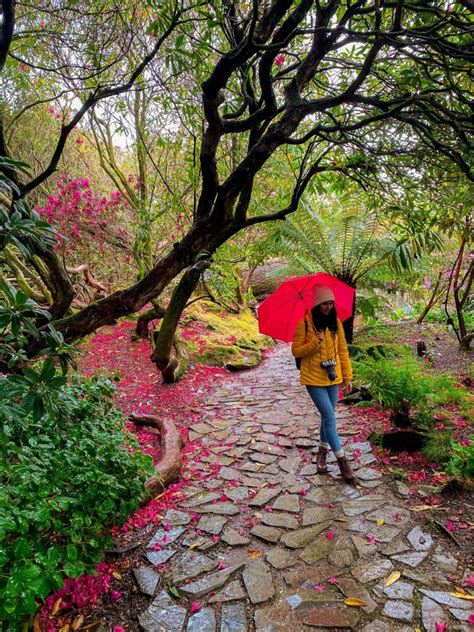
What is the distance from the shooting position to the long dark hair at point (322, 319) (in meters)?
3.48

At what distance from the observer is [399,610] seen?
2.04 meters

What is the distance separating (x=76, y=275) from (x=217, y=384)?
406 centimetres

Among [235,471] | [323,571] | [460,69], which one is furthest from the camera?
[235,471]

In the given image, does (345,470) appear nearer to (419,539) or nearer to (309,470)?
(309,470)

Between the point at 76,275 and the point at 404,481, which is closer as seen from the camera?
the point at 404,481

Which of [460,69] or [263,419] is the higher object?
[460,69]

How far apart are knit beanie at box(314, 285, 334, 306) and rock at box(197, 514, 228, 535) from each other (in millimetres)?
2004

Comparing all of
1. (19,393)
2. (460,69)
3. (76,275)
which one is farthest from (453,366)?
(76,275)

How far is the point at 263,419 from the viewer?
535 cm

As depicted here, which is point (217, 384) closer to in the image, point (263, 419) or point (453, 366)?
point (263, 419)

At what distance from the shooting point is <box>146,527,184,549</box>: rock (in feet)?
9.23

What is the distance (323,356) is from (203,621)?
6.95 feet

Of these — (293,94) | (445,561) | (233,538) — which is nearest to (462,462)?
(445,561)

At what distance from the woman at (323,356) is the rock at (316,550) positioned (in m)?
0.81
